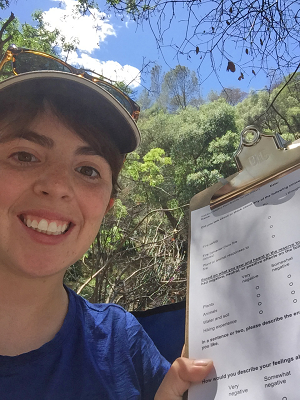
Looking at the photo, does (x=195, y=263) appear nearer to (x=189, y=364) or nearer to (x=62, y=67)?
(x=189, y=364)

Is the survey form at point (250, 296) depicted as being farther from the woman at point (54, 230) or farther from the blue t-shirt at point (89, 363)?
the blue t-shirt at point (89, 363)

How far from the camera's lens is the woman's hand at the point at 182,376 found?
0.55 metres

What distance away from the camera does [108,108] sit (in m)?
0.80

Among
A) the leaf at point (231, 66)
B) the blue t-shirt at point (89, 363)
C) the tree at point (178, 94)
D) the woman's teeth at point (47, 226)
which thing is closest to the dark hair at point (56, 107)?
the woman's teeth at point (47, 226)

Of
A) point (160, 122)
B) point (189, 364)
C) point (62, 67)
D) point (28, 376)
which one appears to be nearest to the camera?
point (189, 364)

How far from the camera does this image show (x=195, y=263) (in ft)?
2.13

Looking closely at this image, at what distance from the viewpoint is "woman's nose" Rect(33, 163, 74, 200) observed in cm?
67

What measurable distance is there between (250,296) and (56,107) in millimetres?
623

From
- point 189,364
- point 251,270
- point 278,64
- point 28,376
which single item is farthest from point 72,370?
point 278,64

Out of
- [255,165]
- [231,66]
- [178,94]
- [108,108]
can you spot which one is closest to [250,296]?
[255,165]

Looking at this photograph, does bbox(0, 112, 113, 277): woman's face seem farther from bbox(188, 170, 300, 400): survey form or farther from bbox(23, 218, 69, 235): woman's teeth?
bbox(188, 170, 300, 400): survey form

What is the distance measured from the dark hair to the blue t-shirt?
515 mm

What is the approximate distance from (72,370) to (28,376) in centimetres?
11

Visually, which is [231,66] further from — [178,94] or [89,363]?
[178,94]
